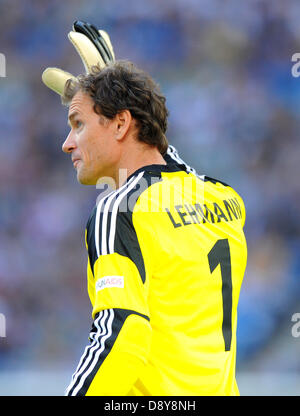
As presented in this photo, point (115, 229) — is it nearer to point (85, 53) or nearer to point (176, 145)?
point (85, 53)

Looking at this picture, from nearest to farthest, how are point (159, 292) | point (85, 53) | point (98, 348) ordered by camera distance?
1. point (98, 348)
2. point (159, 292)
3. point (85, 53)

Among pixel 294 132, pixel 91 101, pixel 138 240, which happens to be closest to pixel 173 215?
pixel 138 240

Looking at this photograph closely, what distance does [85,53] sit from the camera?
169 centimetres

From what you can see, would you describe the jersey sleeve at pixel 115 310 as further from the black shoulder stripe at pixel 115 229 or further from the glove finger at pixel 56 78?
the glove finger at pixel 56 78

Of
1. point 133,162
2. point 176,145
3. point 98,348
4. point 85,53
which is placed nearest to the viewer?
point 98,348

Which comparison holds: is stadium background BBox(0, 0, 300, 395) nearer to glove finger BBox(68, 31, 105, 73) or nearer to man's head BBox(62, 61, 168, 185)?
glove finger BBox(68, 31, 105, 73)

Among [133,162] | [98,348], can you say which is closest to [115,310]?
[98,348]

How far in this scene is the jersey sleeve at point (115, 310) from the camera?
104cm

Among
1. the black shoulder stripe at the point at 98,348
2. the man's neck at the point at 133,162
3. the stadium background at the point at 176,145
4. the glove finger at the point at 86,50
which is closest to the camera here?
the black shoulder stripe at the point at 98,348

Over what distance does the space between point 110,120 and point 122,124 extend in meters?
0.03

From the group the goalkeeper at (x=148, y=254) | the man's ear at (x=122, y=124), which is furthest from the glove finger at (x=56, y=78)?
the man's ear at (x=122, y=124)

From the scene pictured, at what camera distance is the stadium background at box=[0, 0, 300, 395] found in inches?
189

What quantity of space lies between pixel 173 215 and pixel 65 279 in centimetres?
389

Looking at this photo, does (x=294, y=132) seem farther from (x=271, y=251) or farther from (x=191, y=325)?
(x=191, y=325)
